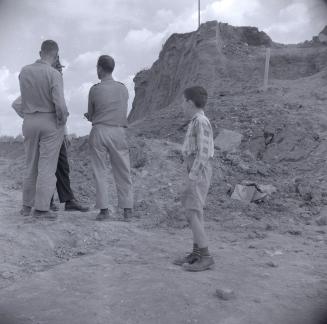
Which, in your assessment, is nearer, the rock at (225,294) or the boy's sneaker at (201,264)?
the rock at (225,294)

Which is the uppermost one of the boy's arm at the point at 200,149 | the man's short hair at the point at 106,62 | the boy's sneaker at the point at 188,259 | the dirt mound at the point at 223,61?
the dirt mound at the point at 223,61

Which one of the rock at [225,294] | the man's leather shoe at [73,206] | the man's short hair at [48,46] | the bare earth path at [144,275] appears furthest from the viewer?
the man's leather shoe at [73,206]

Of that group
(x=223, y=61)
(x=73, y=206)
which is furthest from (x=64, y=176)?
(x=223, y=61)

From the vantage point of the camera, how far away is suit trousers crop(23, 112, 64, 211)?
17.0 ft

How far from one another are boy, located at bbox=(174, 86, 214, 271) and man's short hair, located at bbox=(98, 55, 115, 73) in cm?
157

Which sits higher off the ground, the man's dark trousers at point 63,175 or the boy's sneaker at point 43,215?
the man's dark trousers at point 63,175

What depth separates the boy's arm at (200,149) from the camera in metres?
3.94

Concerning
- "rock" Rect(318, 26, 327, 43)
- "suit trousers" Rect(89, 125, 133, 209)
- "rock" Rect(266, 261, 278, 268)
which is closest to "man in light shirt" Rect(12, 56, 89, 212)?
"suit trousers" Rect(89, 125, 133, 209)

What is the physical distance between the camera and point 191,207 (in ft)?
13.2

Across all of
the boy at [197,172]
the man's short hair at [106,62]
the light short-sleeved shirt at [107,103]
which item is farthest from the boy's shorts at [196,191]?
the man's short hair at [106,62]

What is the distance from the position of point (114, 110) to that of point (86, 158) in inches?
137

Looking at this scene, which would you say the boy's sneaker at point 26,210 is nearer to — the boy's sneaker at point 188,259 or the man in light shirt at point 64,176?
the man in light shirt at point 64,176

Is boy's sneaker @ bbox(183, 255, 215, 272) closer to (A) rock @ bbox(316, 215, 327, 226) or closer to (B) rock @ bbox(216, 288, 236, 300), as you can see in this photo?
(B) rock @ bbox(216, 288, 236, 300)

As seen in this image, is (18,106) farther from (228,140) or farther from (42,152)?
(228,140)
